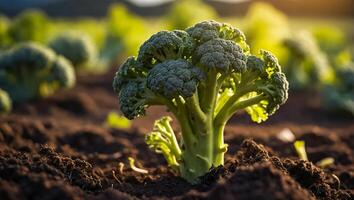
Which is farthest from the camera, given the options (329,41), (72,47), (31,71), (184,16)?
(329,41)

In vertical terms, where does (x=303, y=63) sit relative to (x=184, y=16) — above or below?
below

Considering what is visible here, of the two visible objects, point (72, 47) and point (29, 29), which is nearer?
point (72, 47)

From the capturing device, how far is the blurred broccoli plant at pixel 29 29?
15297 millimetres

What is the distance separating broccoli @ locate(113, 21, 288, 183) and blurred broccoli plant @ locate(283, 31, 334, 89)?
8709 millimetres

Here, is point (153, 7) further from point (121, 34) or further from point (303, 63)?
point (303, 63)

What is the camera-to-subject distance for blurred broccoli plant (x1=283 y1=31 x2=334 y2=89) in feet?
46.5

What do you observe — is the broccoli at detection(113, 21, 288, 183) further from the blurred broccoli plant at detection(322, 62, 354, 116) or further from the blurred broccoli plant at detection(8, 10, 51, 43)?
the blurred broccoli plant at detection(8, 10, 51, 43)

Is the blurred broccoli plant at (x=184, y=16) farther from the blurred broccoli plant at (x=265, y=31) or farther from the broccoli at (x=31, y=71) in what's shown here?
the broccoli at (x=31, y=71)

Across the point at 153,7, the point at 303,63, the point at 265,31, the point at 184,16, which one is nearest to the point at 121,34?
the point at 184,16

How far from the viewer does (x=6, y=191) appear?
13.6 feet

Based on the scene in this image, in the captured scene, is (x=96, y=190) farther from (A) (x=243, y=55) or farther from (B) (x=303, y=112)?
(B) (x=303, y=112)

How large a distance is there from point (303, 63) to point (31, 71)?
7.09 metres

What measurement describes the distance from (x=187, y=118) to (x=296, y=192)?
1.74 m

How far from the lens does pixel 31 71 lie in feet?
39.6
